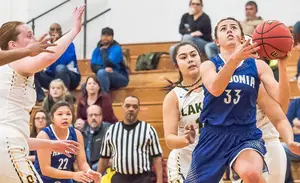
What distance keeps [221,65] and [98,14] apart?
328 inches

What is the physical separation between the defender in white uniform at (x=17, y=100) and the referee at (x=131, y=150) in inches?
135

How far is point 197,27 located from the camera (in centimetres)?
1100

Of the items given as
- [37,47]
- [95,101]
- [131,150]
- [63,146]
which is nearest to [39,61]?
[37,47]

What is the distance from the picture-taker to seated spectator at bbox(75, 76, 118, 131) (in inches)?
378

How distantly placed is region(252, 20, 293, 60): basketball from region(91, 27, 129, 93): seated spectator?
5395 mm

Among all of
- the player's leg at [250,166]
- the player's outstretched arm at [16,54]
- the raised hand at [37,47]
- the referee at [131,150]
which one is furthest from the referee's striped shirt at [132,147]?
the player's outstretched arm at [16,54]

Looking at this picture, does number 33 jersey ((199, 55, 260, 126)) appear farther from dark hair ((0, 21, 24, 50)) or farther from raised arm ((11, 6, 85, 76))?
dark hair ((0, 21, 24, 50))

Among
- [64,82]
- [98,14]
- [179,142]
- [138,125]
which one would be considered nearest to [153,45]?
[98,14]

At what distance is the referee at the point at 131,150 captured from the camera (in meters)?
8.17

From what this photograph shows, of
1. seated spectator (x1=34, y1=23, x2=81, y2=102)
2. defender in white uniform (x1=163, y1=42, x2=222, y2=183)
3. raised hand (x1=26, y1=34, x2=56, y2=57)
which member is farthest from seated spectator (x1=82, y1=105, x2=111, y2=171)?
raised hand (x1=26, y1=34, x2=56, y2=57)

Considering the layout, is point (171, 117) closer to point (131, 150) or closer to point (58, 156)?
point (58, 156)

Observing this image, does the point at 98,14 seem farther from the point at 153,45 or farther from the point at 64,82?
the point at 64,82

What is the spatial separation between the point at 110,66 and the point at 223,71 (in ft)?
19.8

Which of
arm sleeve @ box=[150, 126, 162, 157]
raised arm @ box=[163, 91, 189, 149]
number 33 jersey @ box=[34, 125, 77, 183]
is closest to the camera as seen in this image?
raised arm @ box=[163, 91, 189, 149]
